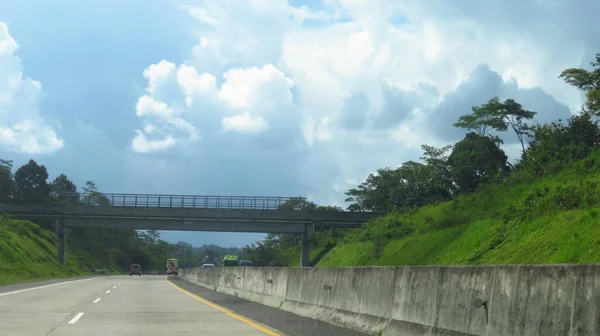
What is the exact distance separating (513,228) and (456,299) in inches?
1199

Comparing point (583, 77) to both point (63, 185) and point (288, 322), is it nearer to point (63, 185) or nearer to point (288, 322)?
point (288, 322)

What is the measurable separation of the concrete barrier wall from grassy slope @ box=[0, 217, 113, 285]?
32.1 metres

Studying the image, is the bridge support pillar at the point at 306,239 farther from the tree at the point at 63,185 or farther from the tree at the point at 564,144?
the tree at the point at 63,185

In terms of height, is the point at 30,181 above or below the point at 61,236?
above

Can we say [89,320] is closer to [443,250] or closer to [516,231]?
[516,231]

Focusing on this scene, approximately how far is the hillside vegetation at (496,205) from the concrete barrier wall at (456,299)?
47.2 feet

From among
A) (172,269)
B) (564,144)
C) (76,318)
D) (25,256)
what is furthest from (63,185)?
(76,318)

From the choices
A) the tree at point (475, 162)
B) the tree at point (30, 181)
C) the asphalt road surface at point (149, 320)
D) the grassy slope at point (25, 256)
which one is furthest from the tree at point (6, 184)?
the asphalt road surface at point (149, 320)

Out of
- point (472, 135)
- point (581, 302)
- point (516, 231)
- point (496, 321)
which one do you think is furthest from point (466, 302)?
point (472, 135)

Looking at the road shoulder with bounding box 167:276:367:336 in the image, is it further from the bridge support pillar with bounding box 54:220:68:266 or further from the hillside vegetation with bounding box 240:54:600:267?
the bridge support pillar with bounding box 54:220:68:266

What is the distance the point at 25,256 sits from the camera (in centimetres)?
6353

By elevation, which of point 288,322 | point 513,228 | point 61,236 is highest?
point 513,228

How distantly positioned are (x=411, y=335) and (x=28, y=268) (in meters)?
54.5

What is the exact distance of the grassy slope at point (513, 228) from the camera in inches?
1189
